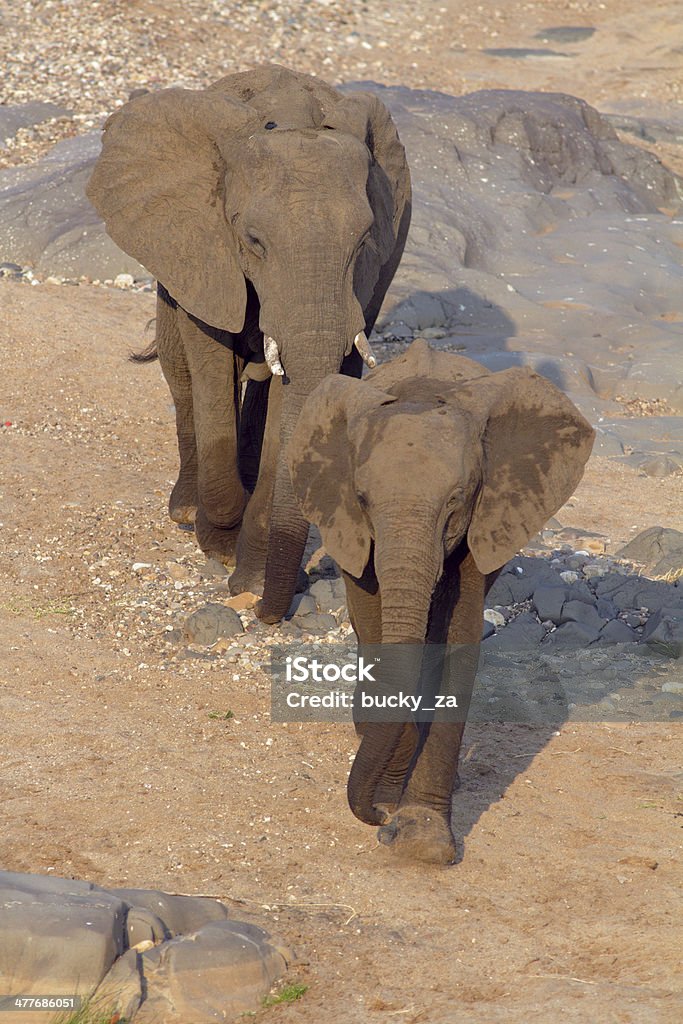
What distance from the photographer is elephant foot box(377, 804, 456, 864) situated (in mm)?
5938

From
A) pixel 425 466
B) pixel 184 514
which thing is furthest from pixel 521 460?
pixel 184 514

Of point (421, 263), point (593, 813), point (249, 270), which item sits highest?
point (249, 270)

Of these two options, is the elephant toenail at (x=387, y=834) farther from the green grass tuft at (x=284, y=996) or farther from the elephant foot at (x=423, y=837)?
the green grass tuft at (x=284, y=996)

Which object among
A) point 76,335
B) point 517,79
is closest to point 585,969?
point 76,335

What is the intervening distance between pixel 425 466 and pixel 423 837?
5.05 feet

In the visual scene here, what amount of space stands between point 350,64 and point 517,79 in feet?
10.0

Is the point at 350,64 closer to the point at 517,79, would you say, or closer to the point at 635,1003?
the point at 517,79

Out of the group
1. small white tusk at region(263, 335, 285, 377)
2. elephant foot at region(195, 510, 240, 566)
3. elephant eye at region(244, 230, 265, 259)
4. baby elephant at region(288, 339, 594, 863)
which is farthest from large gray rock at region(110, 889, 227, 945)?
elephant foot at region(195, 510, 240, 566)

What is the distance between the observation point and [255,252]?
825cm

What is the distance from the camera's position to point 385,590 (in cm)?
547

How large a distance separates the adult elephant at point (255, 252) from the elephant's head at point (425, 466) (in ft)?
5.56

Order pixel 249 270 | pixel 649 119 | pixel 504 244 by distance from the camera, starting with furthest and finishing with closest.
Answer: pixel 649 119
pixel 504 244
pixel 249 270

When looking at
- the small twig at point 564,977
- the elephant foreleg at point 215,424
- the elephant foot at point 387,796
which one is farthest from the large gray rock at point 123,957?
the elephant foreleg at point 215,424

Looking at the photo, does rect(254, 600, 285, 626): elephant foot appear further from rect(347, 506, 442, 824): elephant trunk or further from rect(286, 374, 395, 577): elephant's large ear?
rect(347, 506, 442, 824): elephant trunk
